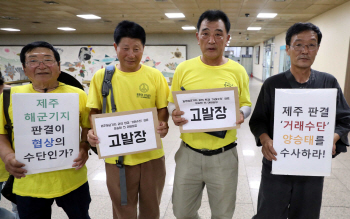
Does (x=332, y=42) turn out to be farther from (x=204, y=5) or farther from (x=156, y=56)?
(x=156, y=56)

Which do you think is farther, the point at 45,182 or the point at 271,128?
the point at 271,128

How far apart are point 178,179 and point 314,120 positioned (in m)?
0.94

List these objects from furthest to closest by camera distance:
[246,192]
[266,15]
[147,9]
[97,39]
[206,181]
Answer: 1. [97,39]
2. [266,15]
3. [147,9]
4. [246,192]
5. [206,181]

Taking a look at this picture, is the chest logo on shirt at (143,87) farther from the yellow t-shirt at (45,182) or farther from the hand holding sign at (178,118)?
the yellow t-shirt at (45,182)

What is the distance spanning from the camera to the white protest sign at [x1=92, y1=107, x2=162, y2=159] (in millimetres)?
1414

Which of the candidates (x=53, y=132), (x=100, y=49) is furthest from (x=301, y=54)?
(x=100, y=49)

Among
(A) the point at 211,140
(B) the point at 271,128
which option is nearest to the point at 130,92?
(A) the point at 211,140

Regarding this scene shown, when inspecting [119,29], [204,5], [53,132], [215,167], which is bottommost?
[215,167]

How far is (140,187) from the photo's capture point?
1638mm

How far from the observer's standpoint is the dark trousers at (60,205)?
4.54 ft

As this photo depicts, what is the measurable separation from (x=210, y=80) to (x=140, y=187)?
2.97ft

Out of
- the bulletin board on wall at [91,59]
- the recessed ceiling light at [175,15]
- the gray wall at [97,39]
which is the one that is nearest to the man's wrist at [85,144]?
the recessed ceiling light at [175,15]

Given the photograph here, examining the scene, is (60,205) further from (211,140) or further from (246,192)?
(246,192)

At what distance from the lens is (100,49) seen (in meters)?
10.8
